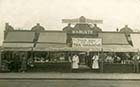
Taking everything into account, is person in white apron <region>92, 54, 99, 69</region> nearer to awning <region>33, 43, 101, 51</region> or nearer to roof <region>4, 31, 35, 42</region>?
awning <region>33, 43, 101, 51</region>

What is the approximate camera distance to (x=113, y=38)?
3697 cm

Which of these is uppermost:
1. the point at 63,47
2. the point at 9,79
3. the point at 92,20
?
the point at 92,20

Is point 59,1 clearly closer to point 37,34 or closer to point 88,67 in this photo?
point 37,34

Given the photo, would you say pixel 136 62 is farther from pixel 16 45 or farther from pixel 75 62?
pixel 16 45

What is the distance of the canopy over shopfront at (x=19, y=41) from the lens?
115ft

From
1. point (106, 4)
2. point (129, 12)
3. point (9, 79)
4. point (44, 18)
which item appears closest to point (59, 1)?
point (44, 18)

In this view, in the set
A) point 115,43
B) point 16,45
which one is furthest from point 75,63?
point 16,45

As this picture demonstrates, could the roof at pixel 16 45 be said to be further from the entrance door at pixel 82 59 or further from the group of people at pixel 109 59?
the entrance door at pixel 82 59

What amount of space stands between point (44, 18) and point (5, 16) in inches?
147

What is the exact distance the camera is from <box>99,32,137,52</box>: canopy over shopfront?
1384 inches

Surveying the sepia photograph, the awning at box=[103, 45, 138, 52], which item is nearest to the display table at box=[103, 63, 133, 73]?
the sepia photograph

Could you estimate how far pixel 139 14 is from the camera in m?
37.6

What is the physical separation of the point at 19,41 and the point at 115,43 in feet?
29.1

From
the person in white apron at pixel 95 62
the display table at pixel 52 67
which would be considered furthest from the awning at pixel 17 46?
the person in white apron at pixel 95 62
